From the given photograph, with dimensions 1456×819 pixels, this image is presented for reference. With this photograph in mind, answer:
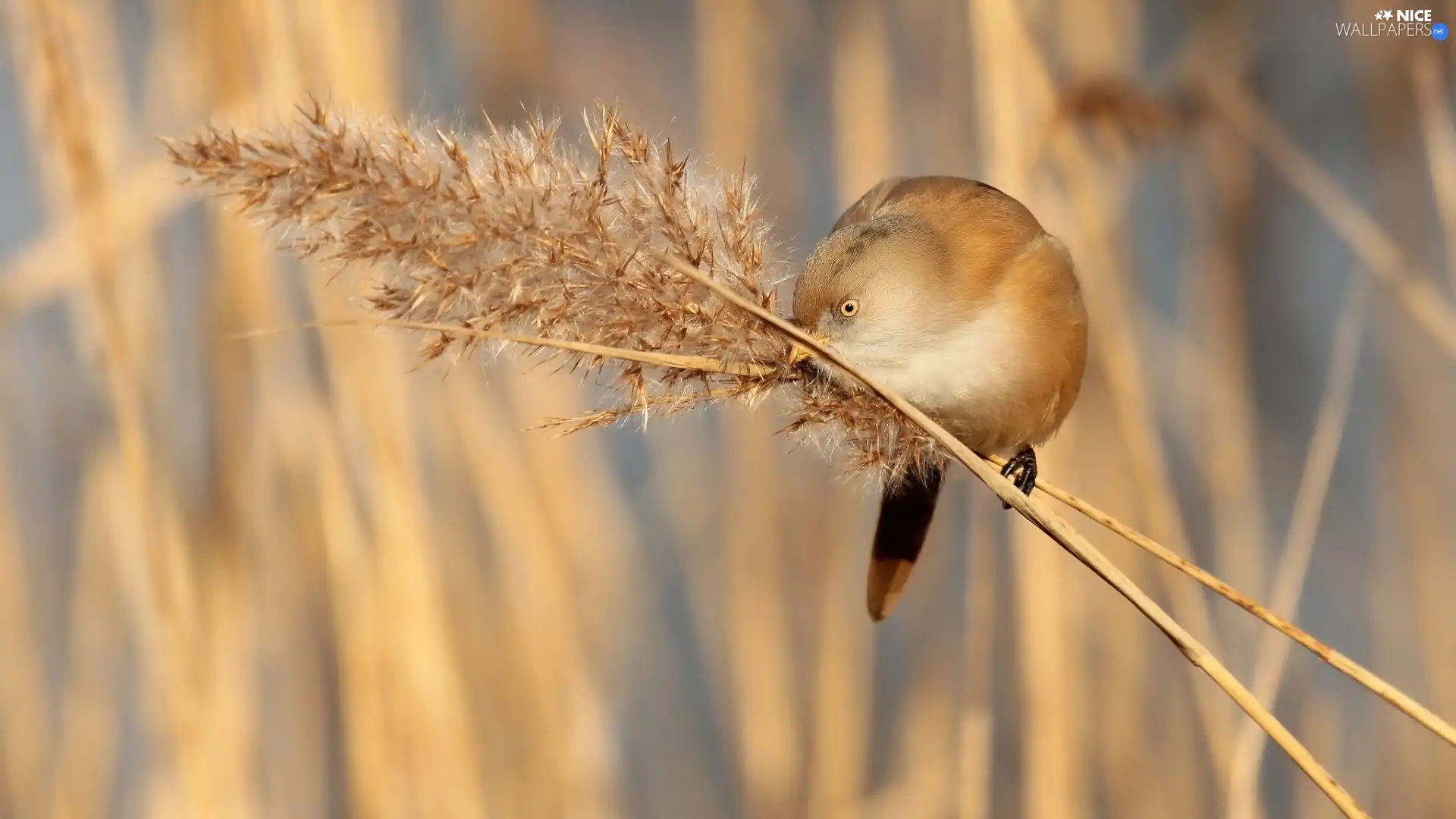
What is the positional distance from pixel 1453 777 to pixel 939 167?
1141 mm

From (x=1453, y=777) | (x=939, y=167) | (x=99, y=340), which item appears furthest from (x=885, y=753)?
(x=99, y=340)

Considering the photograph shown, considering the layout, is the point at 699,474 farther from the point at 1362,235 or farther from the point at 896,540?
the point at 1362,235

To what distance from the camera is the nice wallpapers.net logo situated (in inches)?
59.5

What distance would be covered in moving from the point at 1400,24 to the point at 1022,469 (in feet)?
2.61

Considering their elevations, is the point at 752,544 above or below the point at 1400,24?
below

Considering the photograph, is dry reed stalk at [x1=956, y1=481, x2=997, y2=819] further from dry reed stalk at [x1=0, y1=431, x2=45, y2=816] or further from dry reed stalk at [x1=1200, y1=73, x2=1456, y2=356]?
dry reed stalk at [x1=0, y1=431, x2=45, y2=816]

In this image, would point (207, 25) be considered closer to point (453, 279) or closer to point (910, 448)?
A: point (453, 279)

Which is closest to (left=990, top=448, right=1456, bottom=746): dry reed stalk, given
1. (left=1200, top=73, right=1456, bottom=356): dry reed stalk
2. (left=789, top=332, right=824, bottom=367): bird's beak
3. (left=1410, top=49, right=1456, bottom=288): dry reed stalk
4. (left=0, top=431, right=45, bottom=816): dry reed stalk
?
(left=789, top=332, right=824, bottom=367): bird's beak

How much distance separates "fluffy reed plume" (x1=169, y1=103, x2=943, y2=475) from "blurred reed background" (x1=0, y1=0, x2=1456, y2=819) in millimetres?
485

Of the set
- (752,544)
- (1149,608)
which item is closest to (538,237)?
(1149,608)

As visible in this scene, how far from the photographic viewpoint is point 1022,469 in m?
1.28

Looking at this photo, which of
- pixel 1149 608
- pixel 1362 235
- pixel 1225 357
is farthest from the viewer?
pixel 1225 357

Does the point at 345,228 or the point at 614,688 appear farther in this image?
the point at 614,688

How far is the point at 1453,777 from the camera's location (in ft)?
5.76
